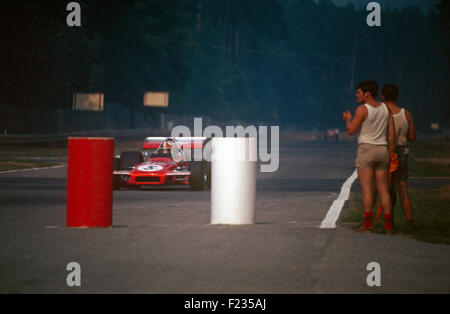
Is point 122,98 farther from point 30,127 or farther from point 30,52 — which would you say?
point 30,127

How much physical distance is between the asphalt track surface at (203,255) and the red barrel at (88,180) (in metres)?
0.31

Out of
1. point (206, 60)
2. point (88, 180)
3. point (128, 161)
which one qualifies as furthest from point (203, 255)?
point (206, 60)

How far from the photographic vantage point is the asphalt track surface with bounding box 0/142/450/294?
837 cm

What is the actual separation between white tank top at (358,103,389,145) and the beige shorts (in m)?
0.06

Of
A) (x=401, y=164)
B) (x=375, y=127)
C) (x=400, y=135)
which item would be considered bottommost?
(x=401, y=164)

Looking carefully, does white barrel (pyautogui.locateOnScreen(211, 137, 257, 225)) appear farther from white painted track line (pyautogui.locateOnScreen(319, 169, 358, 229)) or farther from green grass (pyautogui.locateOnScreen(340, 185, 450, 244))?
green grass (pyautogui.locateOnScreen(340, 185, 450, 244))

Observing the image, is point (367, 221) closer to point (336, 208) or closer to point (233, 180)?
point (233, 180)

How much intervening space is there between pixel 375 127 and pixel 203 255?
330cm

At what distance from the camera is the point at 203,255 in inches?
398

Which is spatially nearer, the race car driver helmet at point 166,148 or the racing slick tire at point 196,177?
the racing slick tire at point 196,177

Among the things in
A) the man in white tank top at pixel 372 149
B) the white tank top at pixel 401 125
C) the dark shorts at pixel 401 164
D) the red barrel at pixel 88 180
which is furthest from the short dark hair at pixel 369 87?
the red barrel at pixel 88 180

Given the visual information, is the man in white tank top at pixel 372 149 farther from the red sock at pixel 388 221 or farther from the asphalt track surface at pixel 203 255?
the asphalt track surface at pixel 203 255

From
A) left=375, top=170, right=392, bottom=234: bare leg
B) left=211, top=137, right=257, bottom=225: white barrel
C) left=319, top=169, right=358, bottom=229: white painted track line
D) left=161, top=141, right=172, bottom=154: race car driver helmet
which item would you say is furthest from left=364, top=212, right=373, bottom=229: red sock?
left=161, top=141, right=172, bottom=154: race car driver helmet

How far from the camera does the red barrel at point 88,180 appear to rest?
41.1ft
